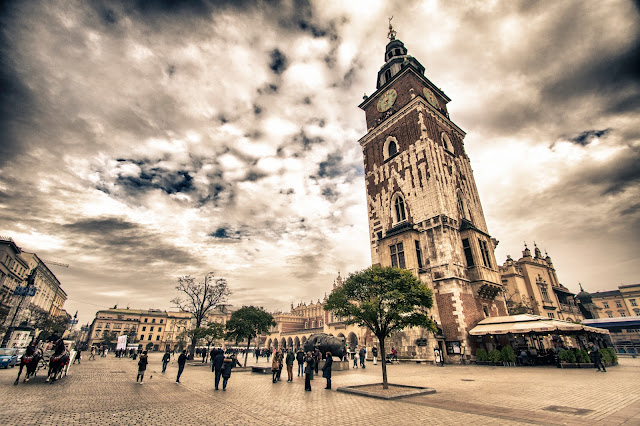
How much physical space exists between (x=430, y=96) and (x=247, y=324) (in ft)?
120

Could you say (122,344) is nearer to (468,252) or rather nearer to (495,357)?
(495,357)

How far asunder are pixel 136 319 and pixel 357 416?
123269 mm

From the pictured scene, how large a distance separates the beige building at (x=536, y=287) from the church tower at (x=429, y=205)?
83.5ft

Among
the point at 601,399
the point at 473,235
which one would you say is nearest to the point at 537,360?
the point at 473,235

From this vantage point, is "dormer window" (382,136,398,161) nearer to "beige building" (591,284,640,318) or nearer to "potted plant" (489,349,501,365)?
"potted plant" (489,349,501,365)

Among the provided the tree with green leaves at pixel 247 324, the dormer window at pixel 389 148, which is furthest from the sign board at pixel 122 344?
the dormer window at pixel 389 148

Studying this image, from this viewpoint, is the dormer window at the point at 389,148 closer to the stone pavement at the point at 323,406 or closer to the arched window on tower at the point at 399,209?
the arched window on tower at the point at 399,209

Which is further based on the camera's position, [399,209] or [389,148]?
[389,148]

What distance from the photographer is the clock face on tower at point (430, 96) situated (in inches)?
1460

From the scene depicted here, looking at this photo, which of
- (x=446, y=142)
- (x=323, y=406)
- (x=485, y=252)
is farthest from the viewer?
(x=446, y=142)

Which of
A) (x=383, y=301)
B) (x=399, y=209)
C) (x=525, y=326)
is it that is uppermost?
(x=399, y=209)

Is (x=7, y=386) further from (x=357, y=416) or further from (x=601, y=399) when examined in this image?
(x=601, y=399)

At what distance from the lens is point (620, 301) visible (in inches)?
3396

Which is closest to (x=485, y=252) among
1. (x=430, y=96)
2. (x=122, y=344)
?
(x=430, y=96)
